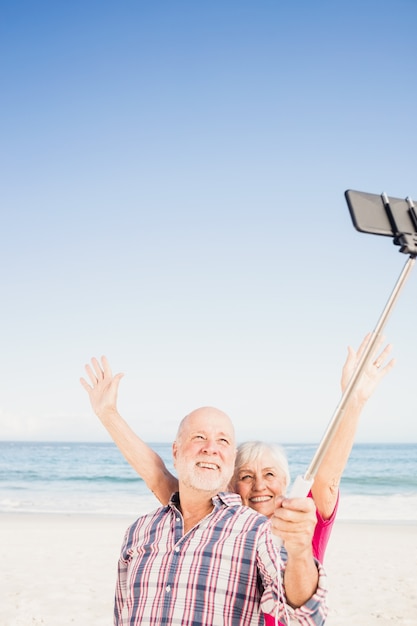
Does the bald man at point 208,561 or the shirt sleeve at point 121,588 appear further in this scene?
the shirt sleeve at point 121,588

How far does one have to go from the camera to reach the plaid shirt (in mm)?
2076

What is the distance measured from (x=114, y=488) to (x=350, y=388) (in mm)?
21629

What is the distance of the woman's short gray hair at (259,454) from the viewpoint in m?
2.95

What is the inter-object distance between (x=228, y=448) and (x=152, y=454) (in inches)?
21.9

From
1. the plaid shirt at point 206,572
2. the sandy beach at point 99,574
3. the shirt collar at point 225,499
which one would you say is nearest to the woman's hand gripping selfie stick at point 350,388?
the plaid shirt at point 206,572

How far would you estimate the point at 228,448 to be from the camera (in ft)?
8.54

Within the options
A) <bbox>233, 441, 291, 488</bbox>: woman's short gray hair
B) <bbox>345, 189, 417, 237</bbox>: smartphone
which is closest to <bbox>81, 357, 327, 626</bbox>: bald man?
<bbox>233, 441, 291, 488</bbox>: woman's short gray hair

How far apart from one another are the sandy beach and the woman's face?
3349 mm

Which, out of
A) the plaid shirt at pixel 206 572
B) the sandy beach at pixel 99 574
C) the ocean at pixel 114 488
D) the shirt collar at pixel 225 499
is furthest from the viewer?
the ocean at pixel 114 488

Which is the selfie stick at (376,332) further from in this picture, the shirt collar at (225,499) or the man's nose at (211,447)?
the man's nose at (211,447)

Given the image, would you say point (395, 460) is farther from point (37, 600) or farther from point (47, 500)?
point (37, 600)

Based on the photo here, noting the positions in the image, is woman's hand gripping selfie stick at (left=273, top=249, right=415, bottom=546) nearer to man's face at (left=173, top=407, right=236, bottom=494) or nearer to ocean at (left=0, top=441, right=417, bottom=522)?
man's face at (left=173, top=407, right=236, bottom=494)

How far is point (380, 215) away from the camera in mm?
1362

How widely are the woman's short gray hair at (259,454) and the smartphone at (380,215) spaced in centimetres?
181
